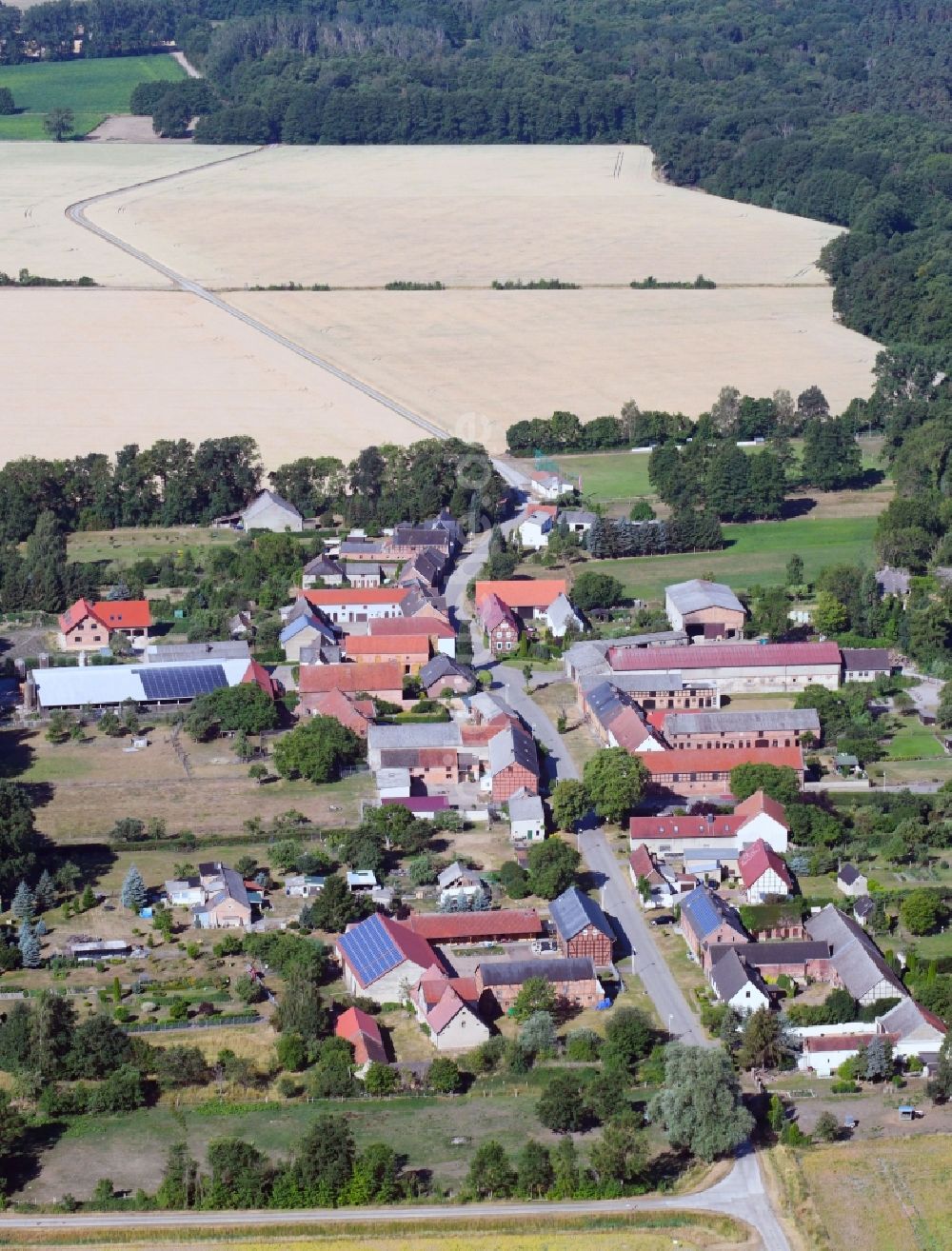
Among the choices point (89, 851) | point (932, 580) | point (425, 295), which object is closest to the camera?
point (89, 851)

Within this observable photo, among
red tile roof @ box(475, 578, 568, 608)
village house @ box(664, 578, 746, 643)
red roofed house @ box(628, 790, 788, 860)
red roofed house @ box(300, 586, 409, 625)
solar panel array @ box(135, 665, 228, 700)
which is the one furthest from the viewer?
red roofed house @ box(300, 586, 409, 625)

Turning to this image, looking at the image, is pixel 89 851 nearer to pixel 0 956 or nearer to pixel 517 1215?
pixel 0 956

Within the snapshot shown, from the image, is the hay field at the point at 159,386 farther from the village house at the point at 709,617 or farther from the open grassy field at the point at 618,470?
the village house at the point at 709,617

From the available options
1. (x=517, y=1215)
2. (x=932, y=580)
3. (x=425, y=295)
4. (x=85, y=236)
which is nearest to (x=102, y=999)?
(x=517, y=1215)

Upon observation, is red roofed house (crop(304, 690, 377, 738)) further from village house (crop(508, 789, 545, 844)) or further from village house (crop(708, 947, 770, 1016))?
village house (crop(708, 947, 770, 1016))

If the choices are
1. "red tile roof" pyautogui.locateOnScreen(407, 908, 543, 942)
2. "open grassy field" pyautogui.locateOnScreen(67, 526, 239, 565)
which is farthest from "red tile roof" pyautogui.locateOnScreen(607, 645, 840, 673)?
"open grassy field" pyautogui.locateOnScreen(67, 526, 239, 565)
